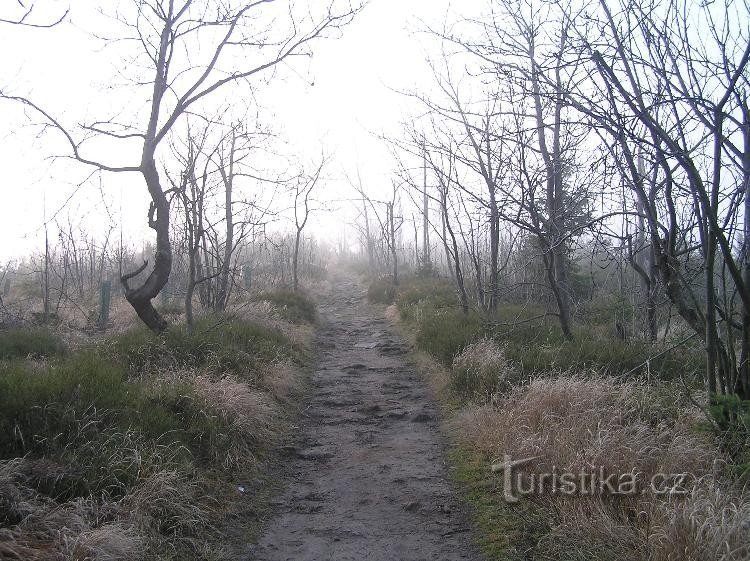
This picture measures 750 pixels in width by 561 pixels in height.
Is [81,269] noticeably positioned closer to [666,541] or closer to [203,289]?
[203,289]

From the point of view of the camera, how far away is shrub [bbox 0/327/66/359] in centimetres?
816

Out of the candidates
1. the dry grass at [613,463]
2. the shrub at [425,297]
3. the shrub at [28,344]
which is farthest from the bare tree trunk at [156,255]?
the shrub at [425,297]

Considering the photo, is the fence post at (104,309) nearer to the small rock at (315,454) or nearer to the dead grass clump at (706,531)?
the small rock at (315,454)

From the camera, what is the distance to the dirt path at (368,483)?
3.73m

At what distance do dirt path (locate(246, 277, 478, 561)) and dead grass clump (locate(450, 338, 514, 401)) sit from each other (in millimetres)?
491

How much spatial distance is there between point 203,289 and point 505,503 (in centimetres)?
989

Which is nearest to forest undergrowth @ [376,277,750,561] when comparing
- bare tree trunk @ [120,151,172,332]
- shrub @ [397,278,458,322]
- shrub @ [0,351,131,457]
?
shrub @ [0,351,131,457]

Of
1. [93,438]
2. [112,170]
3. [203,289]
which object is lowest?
[93,438]

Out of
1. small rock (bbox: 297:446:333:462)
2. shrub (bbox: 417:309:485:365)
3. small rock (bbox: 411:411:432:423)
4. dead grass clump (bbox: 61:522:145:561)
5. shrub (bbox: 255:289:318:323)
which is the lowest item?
small rock (bbox: 297:446:333:462)

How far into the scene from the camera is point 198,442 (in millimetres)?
4859

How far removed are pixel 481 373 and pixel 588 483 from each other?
293cm

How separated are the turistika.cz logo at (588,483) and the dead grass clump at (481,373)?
1.92 m

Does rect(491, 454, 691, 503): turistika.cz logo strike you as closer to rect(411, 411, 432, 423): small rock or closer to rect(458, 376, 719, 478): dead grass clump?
rect(458, 376, 719, 478): dead grass clump

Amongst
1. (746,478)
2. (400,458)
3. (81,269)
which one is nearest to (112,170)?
(400,458)
